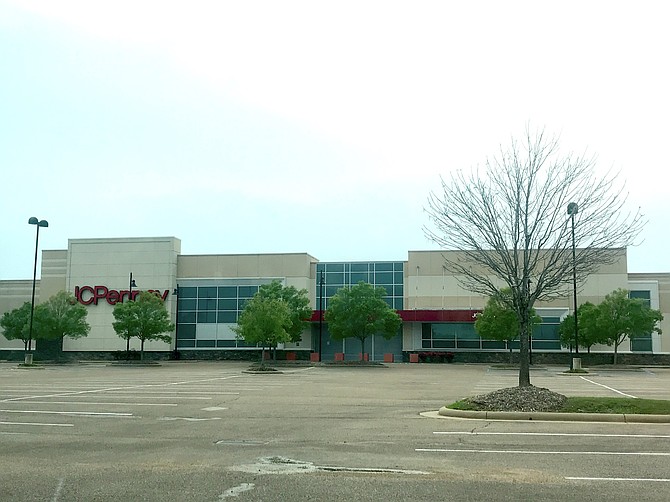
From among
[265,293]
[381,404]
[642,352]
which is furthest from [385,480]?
[642,352]

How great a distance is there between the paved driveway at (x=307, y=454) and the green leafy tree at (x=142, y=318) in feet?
116

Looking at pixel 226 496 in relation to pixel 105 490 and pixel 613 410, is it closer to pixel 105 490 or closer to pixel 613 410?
pixel 105 490

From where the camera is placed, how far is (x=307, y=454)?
36.4 feet

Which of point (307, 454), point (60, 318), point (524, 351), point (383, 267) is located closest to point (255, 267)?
point (383, 267)

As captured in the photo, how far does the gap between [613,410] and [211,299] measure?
4994cm

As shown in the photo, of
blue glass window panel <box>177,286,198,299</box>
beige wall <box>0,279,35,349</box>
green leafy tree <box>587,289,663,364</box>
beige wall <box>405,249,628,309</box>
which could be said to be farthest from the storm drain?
beige wall <box>0,279,35,349</box>

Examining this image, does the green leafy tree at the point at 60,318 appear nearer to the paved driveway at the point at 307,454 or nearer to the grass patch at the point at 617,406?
the paved driveway at the point at 307,454

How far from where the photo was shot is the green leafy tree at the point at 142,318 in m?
55.0

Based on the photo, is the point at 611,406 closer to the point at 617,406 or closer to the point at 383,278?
the point at 617,406

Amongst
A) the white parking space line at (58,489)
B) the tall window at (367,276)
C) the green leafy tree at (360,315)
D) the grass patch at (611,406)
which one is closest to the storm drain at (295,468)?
A: the white parking space line at (58,489)

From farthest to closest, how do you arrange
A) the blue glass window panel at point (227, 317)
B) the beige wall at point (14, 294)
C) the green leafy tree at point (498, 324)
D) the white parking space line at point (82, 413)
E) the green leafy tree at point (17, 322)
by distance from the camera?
the beige wall at point (14, 294), the blue glass window panel at point (227, 317), the green leafy tree at point (17, 322), the green leafy tree at point (498, 324), the white parking space line at point (82, 413)

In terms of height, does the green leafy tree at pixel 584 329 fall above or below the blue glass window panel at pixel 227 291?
below

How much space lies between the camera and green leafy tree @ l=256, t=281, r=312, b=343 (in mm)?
55375

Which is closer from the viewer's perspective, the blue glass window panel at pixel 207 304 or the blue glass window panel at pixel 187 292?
the blue glass window panel at pixel 207 304
